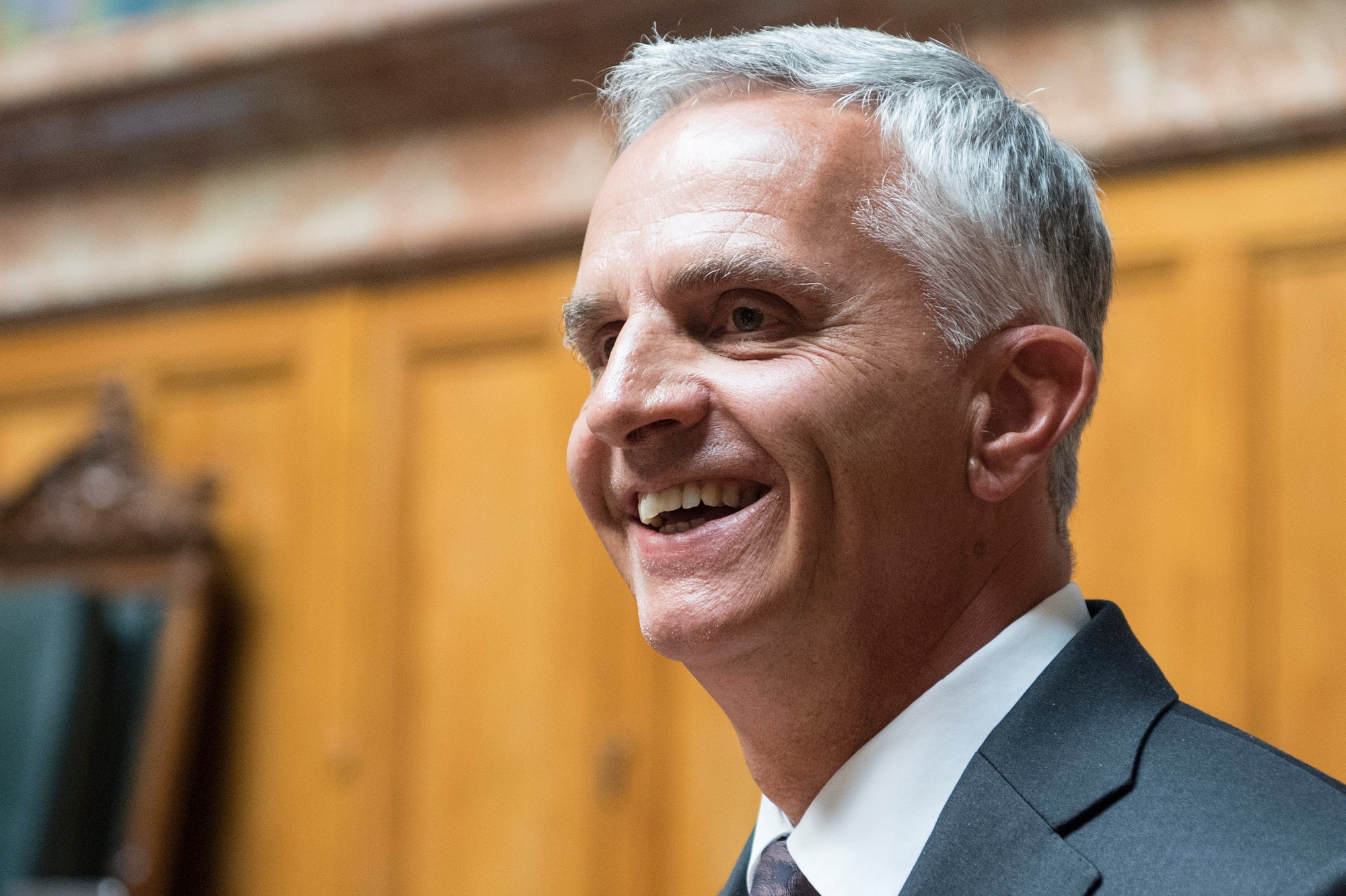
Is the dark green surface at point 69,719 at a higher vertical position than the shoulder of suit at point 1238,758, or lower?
lower

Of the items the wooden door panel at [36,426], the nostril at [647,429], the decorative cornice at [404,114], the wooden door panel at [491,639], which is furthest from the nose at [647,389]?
the wooden door panel at [36,426]

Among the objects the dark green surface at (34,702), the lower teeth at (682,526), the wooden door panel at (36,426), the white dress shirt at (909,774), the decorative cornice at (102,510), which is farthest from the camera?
the wooden door panel at (36,426)

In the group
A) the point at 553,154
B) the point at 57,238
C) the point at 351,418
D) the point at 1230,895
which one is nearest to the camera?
the point at 1230,895

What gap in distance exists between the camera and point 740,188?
132cm

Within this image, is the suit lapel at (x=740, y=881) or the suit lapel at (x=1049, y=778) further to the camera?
the suit lapel at (x=740, y=881)

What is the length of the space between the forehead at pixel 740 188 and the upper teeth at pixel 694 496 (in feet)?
0.71

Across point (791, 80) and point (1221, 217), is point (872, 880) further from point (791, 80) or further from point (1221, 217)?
point (1221, 217)

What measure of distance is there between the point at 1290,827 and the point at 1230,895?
0.09 meters

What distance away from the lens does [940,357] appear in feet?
4.28

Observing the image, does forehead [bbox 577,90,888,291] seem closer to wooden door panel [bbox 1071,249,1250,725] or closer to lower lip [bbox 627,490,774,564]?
lower lip [bbox 627,490,774,564]

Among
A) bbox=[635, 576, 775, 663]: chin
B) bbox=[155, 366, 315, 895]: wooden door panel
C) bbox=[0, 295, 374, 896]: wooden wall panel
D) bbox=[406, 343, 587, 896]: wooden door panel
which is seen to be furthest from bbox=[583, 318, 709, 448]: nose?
bbox=[155, 366, 315, 895]: wooden door panel

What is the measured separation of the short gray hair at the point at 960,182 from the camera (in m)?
1.32

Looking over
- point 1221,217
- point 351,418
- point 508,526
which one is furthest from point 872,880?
point 351,418

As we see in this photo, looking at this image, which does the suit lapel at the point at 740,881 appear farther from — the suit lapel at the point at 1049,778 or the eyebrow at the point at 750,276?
the eyebrow at the point at 750,276
